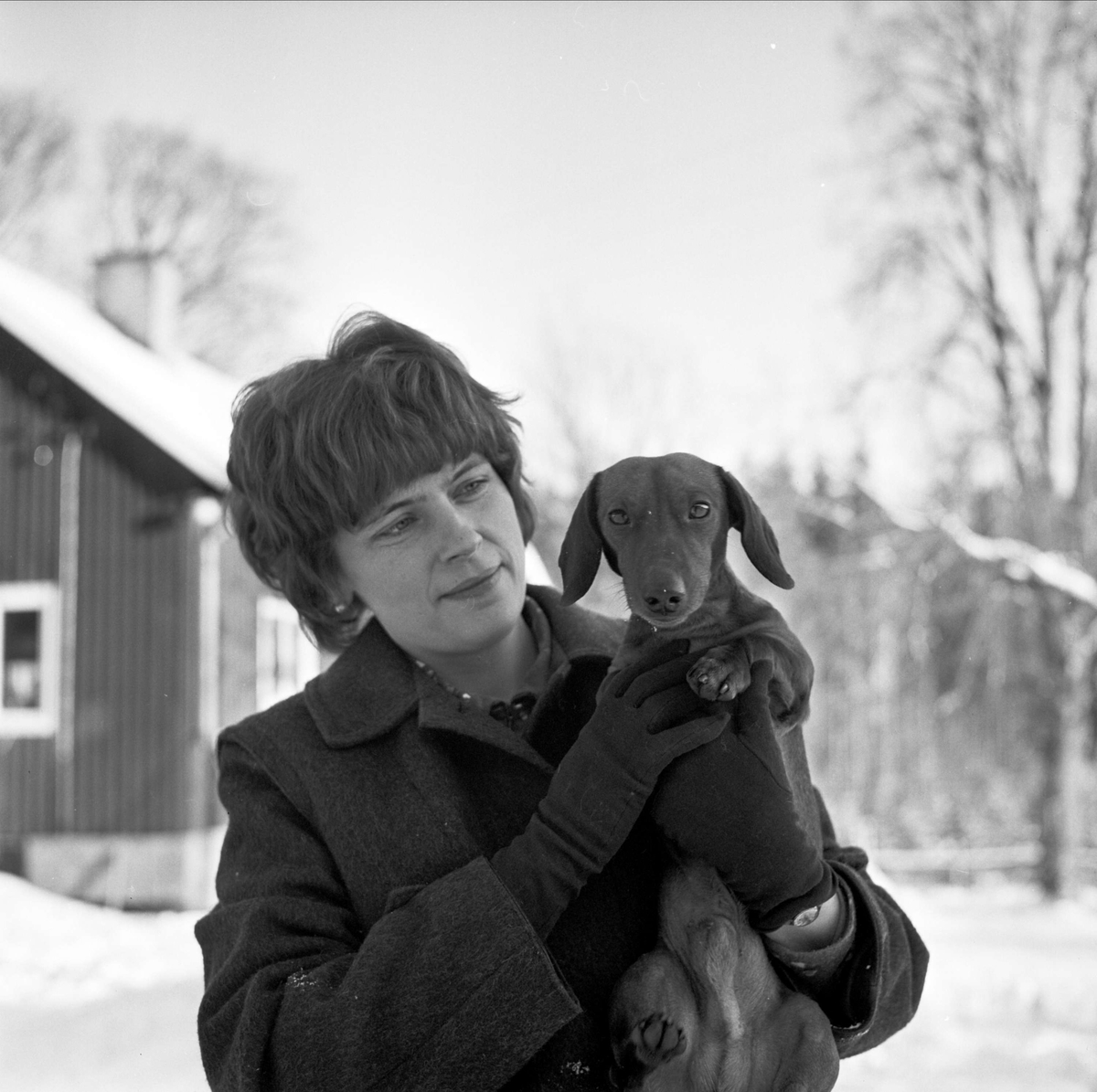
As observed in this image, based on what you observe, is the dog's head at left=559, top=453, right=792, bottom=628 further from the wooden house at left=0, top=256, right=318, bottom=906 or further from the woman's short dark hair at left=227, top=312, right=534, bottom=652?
the wooden house at left=0, top=256, right=318, bottom=906

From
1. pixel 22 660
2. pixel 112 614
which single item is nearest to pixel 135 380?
pixel 112 614

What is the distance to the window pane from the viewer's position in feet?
29.0

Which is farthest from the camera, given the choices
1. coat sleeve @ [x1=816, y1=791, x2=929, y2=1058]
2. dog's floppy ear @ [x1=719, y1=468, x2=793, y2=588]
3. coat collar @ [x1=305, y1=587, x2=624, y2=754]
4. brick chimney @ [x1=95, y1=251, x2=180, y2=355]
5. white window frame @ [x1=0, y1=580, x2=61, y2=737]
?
white window frame @ [x1=0, y1=580, x2=61, y2=737]

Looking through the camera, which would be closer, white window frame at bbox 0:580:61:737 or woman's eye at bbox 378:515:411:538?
woman's eye at bbox 378:515:411:538

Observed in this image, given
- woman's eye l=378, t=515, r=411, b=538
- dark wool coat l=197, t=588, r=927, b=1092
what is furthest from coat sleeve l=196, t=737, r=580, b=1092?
woman's eye l=378, t=515, r=411, b=538

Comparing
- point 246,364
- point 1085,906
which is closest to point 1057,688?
point 1085,906

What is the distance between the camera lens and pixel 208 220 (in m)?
3.68

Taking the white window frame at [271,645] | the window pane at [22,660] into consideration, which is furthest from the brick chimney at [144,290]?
the window pane at [22,660]

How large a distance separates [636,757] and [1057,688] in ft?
32.8

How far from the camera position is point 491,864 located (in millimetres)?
1507

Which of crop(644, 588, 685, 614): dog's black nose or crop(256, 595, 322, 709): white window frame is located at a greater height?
crop(644, 588, 685, 614): dog's black nose

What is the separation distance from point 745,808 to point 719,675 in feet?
0.56

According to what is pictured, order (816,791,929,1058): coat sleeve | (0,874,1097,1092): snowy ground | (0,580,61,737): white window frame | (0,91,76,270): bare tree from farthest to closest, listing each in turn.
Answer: (0,580,61,737): white window frame, (0,91,76,270): bare tree, (0,874,1097,1092): snowy ground, (816,791,929,1058): coat sleeve

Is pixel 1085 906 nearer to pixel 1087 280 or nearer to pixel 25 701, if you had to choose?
pixel 1087 280
